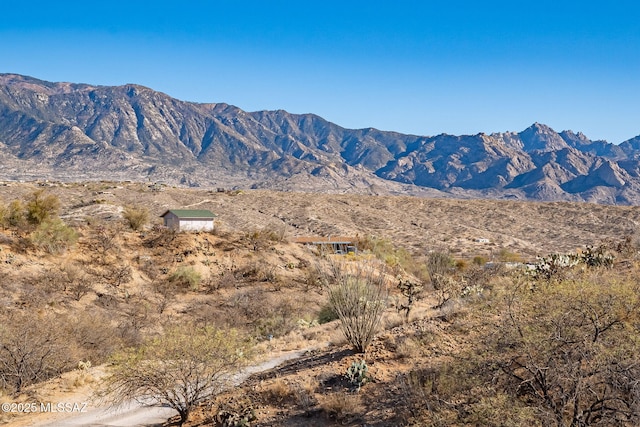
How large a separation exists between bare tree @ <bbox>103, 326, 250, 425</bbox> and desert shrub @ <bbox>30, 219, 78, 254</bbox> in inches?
808

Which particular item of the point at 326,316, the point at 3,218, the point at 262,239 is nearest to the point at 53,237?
the point at 3,218

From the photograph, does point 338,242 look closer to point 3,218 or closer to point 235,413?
point 3,218

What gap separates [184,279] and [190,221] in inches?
537

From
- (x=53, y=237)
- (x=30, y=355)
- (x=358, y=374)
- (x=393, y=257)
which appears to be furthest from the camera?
(x=393, y=257)

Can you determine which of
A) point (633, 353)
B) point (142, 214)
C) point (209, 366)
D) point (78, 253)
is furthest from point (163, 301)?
point (633, 353)

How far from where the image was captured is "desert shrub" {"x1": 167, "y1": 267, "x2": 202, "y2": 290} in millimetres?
30875

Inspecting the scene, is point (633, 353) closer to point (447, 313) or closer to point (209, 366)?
point (447, 313)

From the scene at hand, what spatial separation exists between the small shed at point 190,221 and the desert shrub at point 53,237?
11.7 metres

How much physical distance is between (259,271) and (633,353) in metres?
26.8

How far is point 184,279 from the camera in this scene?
3103 centimetres

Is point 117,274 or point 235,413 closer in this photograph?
point 235,413

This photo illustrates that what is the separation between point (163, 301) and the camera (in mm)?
27781

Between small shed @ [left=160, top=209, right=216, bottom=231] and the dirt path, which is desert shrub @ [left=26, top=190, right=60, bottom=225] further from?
the dirt path

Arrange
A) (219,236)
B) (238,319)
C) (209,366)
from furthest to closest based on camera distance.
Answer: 1. (219,236)
2. (238,319)
3. (209,366)
